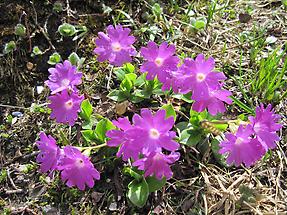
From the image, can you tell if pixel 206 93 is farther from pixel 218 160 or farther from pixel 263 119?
pixel 218 160

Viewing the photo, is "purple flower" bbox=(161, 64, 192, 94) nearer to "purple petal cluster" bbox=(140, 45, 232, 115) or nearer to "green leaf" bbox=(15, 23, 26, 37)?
"purple petal cluster" bbox=(140, 45, 232, 115)

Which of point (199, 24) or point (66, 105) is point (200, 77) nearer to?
point (66, 105)

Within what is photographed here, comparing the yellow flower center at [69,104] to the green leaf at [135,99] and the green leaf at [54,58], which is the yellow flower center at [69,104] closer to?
the green leaf at [135,99]

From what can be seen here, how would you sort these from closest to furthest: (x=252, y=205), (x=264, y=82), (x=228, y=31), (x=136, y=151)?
1. (x=136, y=151)
2. (x=252, y=205)
3. (x=264, y=82)
4. (x=228, y=31)

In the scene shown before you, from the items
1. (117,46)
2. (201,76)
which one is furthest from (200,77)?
(117,46)

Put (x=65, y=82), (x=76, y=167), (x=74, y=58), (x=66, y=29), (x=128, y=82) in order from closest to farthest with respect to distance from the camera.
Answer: (x=76, y=167) → (x=65, y=82) → (x=128, y=82) → (x=74, y=58) → (x=66, y=29)

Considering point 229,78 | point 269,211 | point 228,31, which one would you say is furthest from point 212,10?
point 269,211
